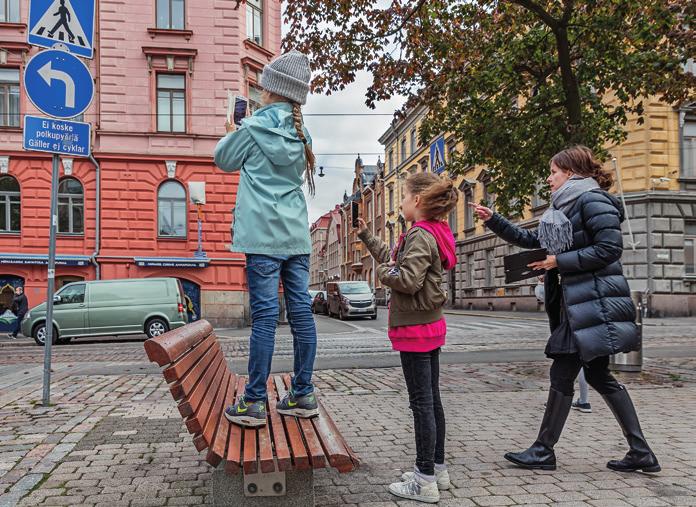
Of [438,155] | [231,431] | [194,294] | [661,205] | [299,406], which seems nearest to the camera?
[231,431]

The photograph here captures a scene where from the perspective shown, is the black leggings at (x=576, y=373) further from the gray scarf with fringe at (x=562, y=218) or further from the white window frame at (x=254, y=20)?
the white window frame at (x=254, y=20)

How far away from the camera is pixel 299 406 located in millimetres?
3406

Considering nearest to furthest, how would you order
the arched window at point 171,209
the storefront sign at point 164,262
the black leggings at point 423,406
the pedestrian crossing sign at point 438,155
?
the black leggings at point 423,406 → the pedestrian crossing sign at point 438,155 → the storefront sign at point 164,262 → the arched window at point 171,209

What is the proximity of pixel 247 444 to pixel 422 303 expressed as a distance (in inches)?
43.6

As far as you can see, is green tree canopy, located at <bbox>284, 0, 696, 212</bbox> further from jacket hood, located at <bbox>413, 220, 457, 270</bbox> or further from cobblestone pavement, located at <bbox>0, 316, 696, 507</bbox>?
jacket hood, located at <bbox>413, 220, 457, 270</bbox>

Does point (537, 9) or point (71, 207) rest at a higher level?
point (537, 9)

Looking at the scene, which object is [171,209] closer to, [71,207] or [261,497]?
[71,207]

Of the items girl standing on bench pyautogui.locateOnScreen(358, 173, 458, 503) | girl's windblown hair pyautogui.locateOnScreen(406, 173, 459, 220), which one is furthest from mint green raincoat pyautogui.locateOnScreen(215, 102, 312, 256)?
girl's windblown hair pyautogui.locateOnScreen(406, 173, 459, 220)

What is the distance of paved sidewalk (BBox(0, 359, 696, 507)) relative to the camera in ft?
10.8

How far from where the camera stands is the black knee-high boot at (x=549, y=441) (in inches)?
147

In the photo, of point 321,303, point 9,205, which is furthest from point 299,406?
point 321,303

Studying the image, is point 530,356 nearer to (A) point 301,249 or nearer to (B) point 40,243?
(A) point 301,249

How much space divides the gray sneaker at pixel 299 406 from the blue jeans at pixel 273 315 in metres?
0.04

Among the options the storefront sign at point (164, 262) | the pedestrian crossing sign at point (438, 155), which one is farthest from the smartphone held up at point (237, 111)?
the storefront sign at point (164, 262)
